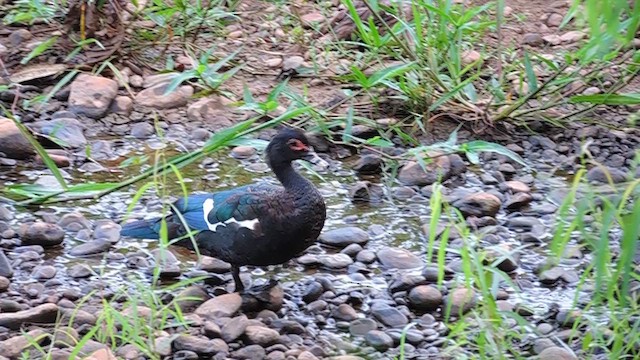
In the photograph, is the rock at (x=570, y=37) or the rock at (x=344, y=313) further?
the rock at (x=570, y=37)

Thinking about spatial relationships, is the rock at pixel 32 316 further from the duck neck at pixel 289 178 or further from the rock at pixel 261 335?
the duck neck at pixel 289 178

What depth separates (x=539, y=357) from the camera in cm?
350

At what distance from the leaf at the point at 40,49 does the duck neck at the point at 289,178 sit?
2.01 meters

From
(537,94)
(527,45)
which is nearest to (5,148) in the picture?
(537,94)

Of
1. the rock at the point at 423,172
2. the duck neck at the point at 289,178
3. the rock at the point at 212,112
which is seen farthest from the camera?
the rock at the point at 212,112

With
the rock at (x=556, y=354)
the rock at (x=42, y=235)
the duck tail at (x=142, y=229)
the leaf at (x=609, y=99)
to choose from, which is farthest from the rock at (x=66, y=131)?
the rock at (x=556, y=354)

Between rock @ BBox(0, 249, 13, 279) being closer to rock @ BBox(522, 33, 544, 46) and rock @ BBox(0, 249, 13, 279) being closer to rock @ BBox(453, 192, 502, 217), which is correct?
rock @ BBox(453, 192, 502, 217)

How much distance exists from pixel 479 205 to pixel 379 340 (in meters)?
1.22

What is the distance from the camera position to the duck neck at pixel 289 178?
4176 mm

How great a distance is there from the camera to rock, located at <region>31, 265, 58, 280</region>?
13.6ft

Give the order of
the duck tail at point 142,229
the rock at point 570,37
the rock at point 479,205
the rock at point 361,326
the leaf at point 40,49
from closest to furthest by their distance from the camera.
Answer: the rock at point 361,326, the duck tail at point 142,229, the rock at point 479,205, the leaf at point 40,49, the rock at point 570,37

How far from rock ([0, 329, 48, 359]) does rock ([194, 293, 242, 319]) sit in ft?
1.98

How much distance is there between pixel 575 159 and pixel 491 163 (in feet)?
1.31

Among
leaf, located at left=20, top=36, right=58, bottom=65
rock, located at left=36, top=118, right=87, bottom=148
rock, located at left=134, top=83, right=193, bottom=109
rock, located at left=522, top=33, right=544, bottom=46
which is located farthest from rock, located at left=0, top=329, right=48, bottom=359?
rock, located at left=522, top=33, right=544, bottom=46
